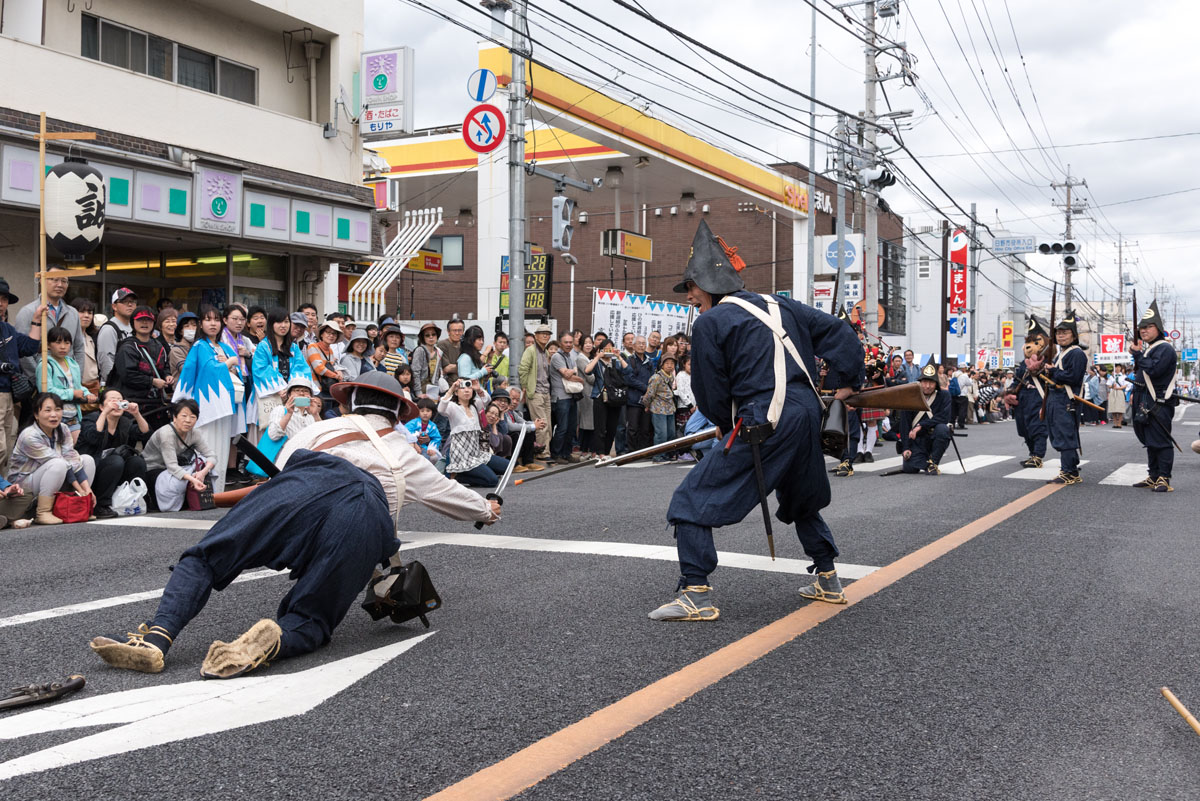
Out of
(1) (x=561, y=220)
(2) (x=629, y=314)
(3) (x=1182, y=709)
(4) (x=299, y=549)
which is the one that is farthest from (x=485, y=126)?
(3) (x=1182, y=709)

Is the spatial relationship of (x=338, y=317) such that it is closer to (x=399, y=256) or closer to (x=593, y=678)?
(x=593, y=678)

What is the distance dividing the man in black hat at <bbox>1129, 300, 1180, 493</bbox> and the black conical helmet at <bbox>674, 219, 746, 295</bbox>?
8237 millimetres

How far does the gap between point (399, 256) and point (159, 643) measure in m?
22.2

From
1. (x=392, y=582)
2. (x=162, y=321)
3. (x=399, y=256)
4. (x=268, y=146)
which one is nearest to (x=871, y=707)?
(x=392, y=582)

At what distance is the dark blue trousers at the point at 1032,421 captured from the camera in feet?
44.6

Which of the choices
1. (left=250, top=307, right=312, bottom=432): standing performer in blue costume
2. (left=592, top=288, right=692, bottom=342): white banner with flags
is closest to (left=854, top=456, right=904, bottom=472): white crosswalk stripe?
(left=592, top=288, right=692, bottom=342): white banner with flags

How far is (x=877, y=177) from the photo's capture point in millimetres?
25203

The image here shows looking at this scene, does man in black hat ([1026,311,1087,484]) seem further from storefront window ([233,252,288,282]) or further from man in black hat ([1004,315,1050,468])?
storefront window ([233,252,288,282])

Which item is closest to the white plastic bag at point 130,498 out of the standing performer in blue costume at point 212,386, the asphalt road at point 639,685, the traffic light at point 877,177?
the standing performer in blue costume at point 212,386

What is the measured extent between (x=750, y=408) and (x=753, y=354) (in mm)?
270

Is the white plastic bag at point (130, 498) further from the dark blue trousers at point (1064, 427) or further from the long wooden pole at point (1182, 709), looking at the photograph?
the dark blue trousers at point (1064, 427)

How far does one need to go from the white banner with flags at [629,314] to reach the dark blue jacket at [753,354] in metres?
16.1

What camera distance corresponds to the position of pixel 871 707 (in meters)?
3.76

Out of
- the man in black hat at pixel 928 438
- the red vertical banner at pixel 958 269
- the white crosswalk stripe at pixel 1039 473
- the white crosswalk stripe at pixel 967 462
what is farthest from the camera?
the red vertical banner at pixel 958 269
